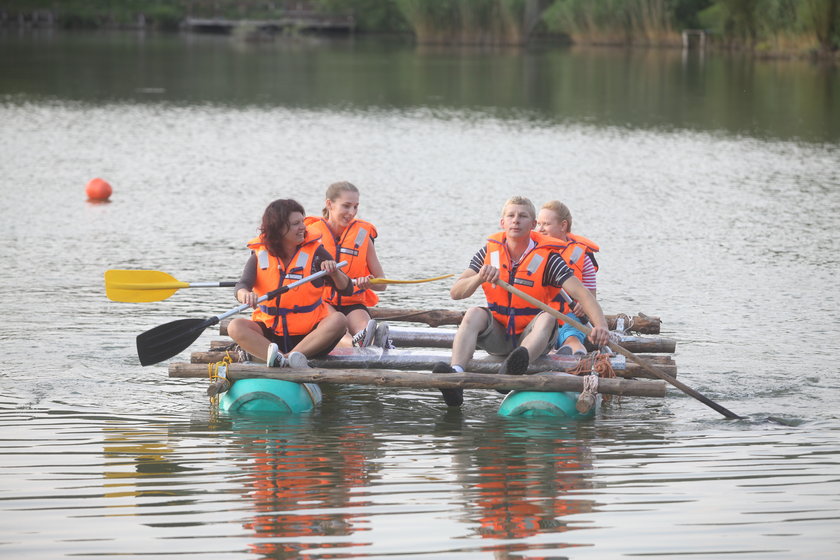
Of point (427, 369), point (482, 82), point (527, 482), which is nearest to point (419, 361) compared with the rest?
point (427, 369)

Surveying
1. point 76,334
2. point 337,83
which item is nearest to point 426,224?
point 76,334

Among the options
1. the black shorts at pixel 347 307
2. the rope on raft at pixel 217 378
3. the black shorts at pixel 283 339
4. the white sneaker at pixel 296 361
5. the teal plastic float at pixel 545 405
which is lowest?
the teal plastic float at pixel 545 405

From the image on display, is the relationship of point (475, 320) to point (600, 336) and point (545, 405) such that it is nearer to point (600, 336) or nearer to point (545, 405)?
point (545, 405)

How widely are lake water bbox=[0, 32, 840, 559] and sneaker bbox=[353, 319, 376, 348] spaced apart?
35 centimetres

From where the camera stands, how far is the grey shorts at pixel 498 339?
7871 mm

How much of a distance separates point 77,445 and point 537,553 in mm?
2796

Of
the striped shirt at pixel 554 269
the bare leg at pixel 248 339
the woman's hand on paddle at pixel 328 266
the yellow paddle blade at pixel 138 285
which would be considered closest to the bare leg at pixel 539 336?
the striped shirt at pixel 554 269

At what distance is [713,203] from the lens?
54.2ft

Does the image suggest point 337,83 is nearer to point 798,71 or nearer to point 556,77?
point 556,77

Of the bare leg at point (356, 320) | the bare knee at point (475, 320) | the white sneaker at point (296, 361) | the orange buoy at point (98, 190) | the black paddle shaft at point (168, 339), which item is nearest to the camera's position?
the white sneaker at point (296, 361)

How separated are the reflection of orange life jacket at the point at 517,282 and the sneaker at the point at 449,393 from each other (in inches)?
22.1

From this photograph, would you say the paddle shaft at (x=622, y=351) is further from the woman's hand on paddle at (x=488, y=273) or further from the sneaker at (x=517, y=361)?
the sneaker at (x=517, y=361)

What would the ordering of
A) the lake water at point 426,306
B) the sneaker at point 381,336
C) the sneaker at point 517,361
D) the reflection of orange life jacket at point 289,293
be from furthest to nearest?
the sneaker at point 381,336, the reflection of orange life jacket at point 289,293, the sneaker at point 517,361, the lake water at point 426,306

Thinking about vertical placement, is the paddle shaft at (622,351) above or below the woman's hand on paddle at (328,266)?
below
